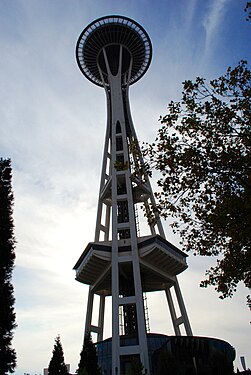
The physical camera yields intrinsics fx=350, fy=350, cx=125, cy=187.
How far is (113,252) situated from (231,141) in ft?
95.0

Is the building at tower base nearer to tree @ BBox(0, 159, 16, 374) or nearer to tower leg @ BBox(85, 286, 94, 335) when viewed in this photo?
tower leg @ BBox(85, 286, 94, 335)

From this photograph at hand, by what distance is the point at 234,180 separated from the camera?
512 inches

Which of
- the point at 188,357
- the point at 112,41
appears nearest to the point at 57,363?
the point at 188,357

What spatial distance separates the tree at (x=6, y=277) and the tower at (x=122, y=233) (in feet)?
42.8

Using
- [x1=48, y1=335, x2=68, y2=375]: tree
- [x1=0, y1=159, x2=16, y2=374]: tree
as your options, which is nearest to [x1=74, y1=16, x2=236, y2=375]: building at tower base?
[x1=48, y1=335, x2=68, y2=375]: tree

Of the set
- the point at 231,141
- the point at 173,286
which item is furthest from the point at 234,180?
the point at 173,286

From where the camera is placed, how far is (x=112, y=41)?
187 feet

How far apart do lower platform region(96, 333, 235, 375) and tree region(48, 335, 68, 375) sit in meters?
7.38

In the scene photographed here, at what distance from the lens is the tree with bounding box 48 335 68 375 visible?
29.1 m

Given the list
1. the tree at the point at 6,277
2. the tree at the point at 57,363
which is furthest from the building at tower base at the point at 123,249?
the tree at the point at 6,277

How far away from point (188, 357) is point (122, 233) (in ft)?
57.2

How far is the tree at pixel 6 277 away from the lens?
61.7ft

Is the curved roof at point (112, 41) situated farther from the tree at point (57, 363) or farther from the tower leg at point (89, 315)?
the tree at point (57, 363)

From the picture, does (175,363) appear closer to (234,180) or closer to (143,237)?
(143,237)
